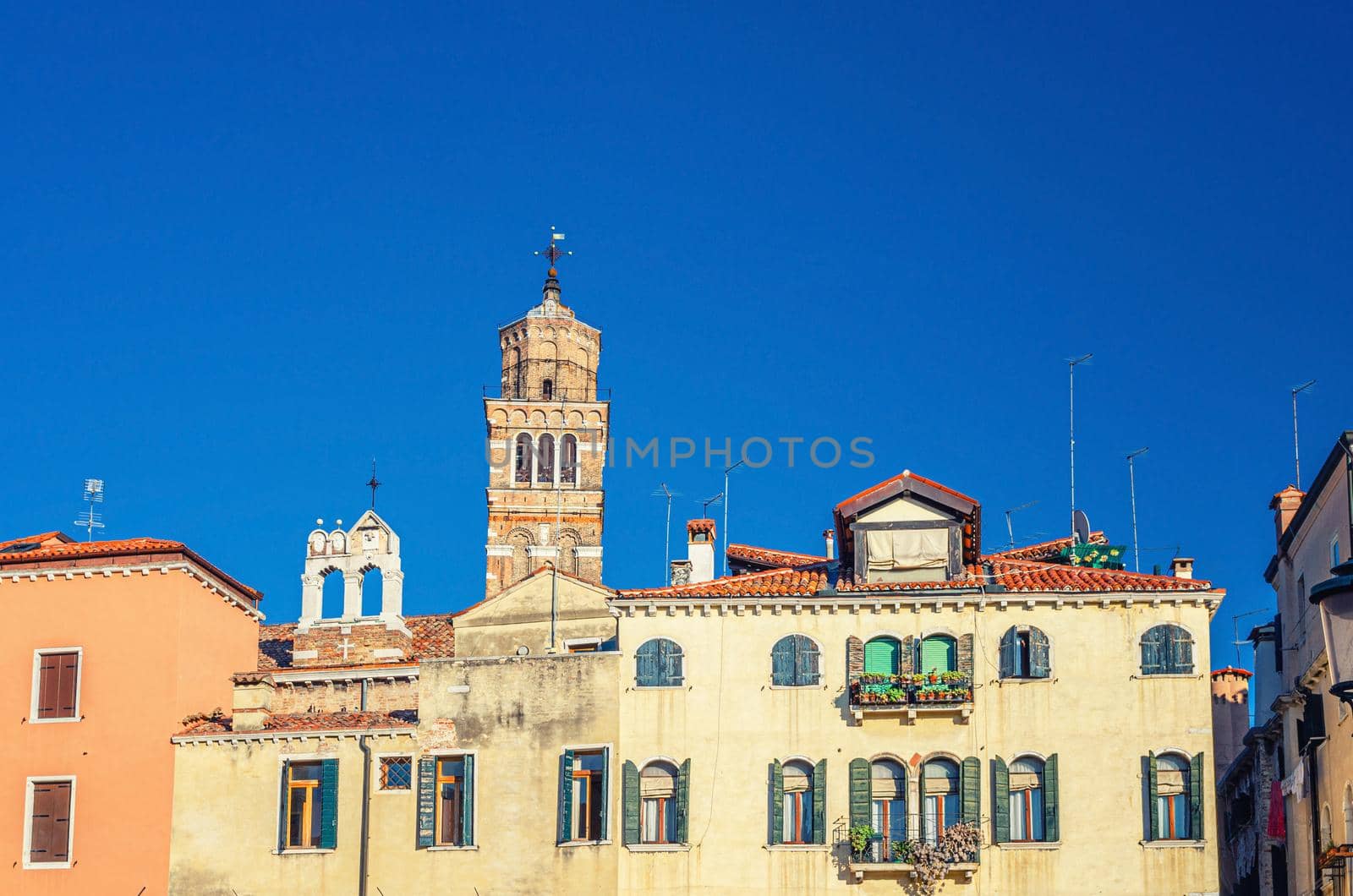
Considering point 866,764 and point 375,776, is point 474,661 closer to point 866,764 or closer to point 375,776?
point 375,776

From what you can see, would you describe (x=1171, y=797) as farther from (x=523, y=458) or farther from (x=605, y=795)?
(x=523, y=458)

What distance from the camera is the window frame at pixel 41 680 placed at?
135ft

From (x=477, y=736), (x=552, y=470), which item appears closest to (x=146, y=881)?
(x=477, y=736)

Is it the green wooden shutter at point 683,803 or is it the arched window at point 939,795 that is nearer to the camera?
the arched window at point 939,795

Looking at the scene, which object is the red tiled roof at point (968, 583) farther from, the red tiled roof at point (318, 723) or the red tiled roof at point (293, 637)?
the red tiled roof at point (293, 637)

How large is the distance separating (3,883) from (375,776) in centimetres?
875

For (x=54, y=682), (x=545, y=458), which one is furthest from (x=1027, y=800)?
(x=545, y=458)

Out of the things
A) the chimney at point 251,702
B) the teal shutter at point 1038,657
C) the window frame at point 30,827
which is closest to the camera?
the teal shutter at point 1038,657

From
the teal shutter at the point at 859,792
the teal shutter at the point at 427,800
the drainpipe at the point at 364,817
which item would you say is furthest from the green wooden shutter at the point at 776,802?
the drainpipe at the point at 364,817

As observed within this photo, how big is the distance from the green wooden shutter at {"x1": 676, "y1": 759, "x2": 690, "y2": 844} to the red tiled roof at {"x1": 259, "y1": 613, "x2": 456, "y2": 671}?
50.2ft

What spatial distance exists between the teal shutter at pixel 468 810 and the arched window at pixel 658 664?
158 inches

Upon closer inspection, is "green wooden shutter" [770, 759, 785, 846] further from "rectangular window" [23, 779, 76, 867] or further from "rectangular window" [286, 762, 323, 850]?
"rectangular window" [23, 779, 76, 867]

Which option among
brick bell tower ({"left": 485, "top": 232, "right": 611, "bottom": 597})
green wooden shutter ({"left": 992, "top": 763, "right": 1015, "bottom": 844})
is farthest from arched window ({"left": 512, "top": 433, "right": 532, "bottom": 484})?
green wooden shutter ({"left": 992, "top": 763, "right": 1015, "bottom": 844})

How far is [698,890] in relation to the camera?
37500mm
